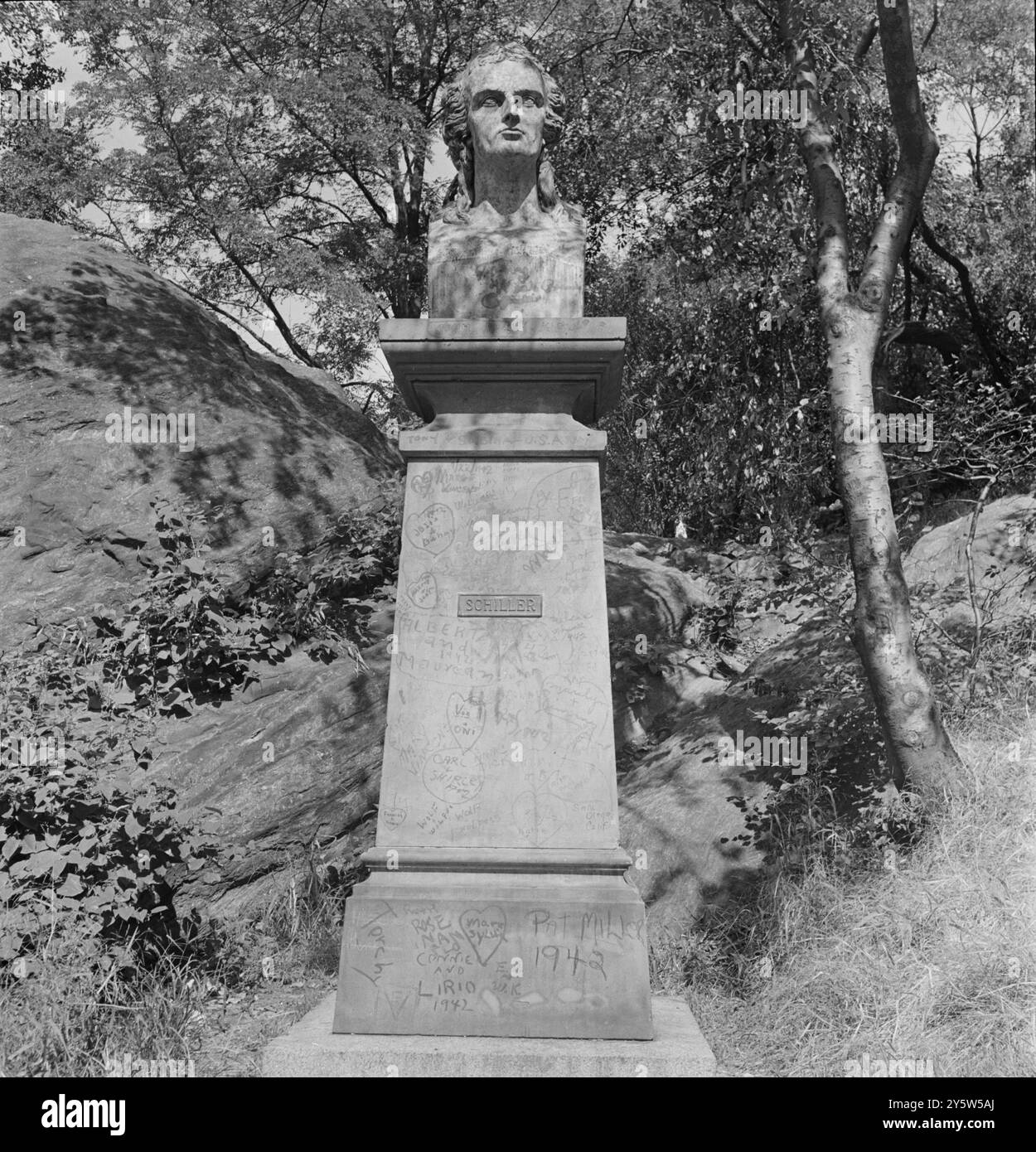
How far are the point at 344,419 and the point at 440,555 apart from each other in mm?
6467

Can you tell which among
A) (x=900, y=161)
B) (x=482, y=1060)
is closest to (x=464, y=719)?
(x=482, y=1060)

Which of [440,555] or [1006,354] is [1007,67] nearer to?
[1006,354]

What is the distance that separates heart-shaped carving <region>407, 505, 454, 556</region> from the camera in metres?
4.70

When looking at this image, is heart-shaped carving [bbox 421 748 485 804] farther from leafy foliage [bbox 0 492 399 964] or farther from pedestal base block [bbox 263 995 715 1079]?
leafy foliage [bbox 0 492 399 964]

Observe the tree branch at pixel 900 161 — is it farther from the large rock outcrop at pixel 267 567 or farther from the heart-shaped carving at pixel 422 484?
the heart-shaped carving at pixel 422 484

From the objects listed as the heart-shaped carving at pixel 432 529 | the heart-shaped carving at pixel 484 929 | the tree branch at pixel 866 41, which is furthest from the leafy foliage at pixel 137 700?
the tree branch at pixel 866 41

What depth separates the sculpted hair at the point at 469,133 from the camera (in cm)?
512

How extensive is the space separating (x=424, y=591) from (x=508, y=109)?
213 centimetres

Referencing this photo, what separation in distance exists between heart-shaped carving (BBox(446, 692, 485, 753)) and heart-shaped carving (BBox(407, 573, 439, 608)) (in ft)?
1.25

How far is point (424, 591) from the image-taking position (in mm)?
4641

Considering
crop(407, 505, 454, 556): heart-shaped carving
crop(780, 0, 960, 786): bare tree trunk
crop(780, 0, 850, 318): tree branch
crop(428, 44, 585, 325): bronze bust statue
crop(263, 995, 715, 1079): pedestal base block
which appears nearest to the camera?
crop(263, 995, 715, 1079): pedestal base block

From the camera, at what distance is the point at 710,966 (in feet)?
19.5

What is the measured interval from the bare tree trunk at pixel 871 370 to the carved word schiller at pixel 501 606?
2.56 m

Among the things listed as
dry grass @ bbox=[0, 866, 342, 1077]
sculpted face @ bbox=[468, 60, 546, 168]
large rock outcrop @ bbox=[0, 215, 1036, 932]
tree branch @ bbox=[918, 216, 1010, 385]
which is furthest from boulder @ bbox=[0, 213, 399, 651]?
tree branch @ bbox=[918, 216, 1010, 385]
